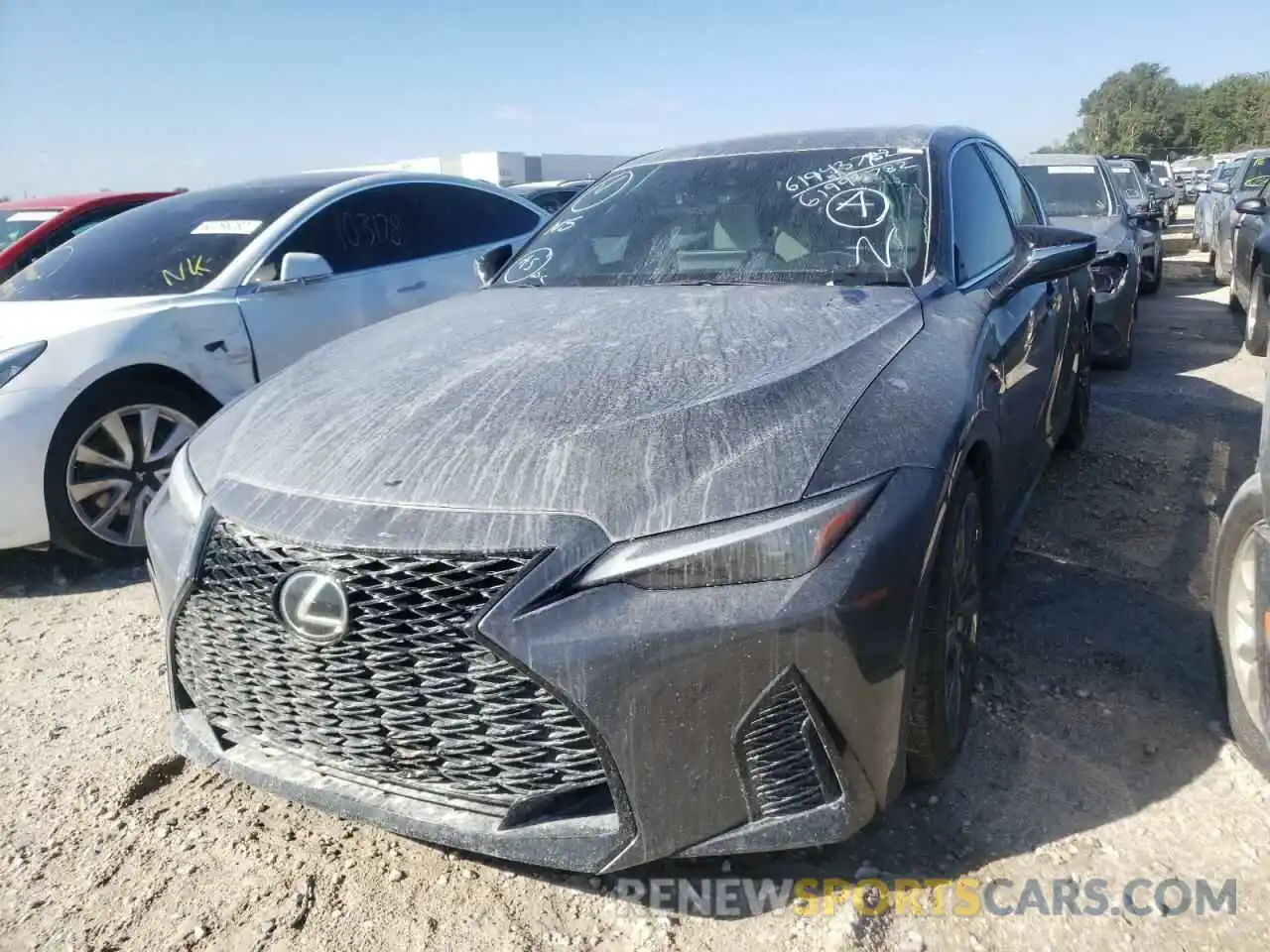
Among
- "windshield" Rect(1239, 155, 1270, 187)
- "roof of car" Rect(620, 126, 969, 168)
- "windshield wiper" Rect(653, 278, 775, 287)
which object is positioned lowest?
"windshield" Rect(1239, 155, 1270, 187)

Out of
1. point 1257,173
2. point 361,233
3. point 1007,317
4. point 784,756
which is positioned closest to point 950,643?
point 784,756

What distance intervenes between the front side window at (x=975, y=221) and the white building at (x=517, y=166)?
25.8 meters

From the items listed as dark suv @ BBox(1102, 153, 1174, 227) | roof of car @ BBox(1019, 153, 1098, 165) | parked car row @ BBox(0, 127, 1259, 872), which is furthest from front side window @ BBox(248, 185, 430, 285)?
dark suv @ BBox(1102, 153, 1174, 227)

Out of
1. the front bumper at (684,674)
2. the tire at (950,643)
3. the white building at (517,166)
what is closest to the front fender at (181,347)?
the front bumper at (684,674)

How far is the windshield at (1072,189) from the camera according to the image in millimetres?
7852

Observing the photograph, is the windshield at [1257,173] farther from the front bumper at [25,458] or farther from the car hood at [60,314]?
the front bumper at [25,458]

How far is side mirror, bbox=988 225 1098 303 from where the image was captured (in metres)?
2.95

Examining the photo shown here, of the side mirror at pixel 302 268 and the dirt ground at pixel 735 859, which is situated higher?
the side mirror at pixel 302 268

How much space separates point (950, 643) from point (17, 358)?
362cm

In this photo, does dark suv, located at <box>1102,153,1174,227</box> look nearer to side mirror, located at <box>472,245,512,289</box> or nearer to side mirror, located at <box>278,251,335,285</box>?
side mirror, located at <box>472,245,512,289</box>

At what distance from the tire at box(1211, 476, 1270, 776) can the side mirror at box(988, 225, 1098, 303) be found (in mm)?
843

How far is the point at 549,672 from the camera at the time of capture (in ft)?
5.60

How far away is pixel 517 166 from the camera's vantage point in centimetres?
3212

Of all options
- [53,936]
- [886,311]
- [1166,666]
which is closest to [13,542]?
[53,936]
